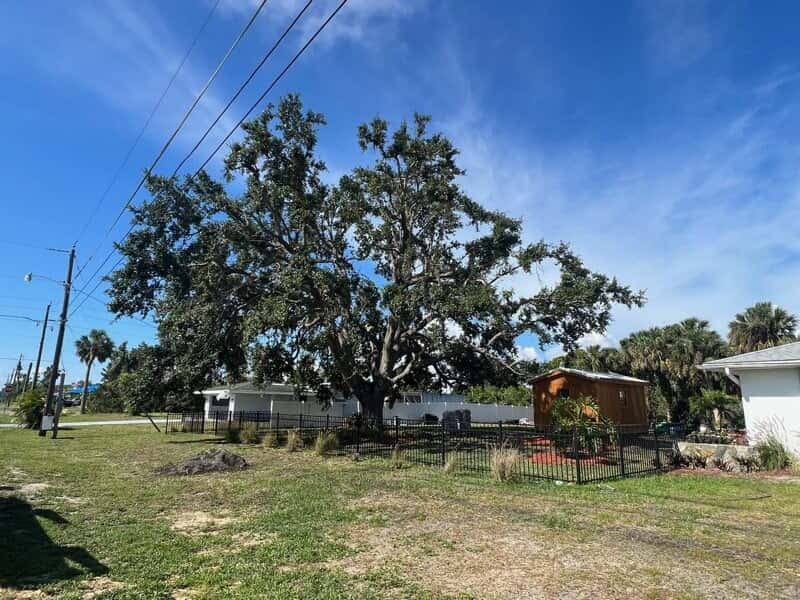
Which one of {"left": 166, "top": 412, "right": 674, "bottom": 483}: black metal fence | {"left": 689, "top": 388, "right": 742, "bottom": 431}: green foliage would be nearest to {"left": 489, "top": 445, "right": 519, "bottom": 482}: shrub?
{"left": 166, "top": 412, "right": 674, "bottom": 483}: black metal fence

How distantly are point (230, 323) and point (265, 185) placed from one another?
6.02m

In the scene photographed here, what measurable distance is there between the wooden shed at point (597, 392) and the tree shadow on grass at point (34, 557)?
56.6 ft

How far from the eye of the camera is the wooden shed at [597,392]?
19.5m

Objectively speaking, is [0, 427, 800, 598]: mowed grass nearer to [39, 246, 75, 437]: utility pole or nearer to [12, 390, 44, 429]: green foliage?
[39, 246, 75, 437]: utility pole

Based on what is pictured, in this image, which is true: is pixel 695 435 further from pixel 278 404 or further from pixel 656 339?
pixel 278 404

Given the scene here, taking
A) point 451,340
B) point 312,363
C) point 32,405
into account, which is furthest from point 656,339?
point 32,405

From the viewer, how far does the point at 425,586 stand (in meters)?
4.57

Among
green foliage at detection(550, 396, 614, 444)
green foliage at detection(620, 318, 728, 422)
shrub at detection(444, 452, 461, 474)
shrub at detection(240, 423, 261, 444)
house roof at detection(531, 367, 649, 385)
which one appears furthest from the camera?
green foliage at detection(620, 318, 728, 422)

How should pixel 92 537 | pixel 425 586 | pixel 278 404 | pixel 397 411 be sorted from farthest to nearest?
pixel 397 411, pixel 278 404, pixel 92 537, pixel 425 586

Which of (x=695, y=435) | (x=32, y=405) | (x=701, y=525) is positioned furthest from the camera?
(x=32, y=405)

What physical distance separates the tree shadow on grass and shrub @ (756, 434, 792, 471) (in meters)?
14.4

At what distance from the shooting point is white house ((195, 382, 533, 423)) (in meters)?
35.1

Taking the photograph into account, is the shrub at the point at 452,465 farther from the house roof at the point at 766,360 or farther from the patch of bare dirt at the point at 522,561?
the house roof at the point at 766,360

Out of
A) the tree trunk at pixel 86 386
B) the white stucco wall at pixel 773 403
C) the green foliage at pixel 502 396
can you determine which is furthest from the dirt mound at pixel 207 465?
the tree trunk at pixel 86 386
